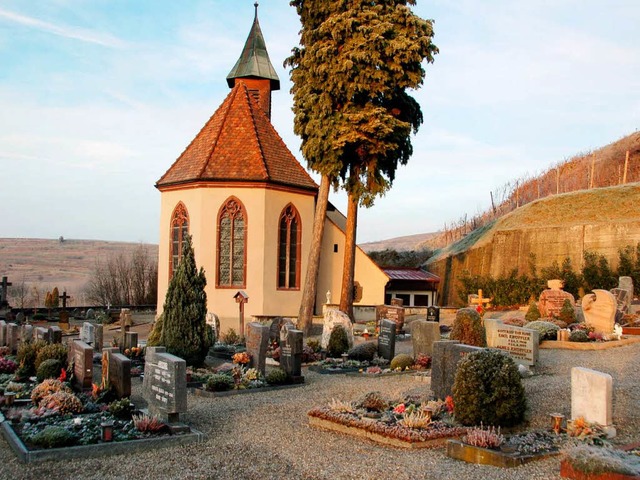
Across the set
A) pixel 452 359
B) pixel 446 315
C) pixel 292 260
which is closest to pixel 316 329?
pixel 292 260

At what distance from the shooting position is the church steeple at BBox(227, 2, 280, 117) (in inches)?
1314

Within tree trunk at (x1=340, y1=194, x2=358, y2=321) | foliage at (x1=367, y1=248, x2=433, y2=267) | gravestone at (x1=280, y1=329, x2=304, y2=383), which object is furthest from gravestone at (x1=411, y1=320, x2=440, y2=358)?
foliage at (x1=367, y1=248, x2=433, y2=267)

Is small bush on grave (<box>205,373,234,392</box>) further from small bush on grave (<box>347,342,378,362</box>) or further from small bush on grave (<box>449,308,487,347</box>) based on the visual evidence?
small bush on grave (<box>449,308,487,347</box>)

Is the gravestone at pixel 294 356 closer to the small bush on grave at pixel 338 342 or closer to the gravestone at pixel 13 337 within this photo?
the small bush on grave at pixel 338 342

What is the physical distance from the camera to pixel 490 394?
9.38m

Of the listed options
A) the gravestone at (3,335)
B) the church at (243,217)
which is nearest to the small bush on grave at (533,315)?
the church at (243,217)

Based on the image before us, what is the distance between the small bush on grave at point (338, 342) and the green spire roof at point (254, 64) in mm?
19035

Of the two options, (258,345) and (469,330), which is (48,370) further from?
(469,330)

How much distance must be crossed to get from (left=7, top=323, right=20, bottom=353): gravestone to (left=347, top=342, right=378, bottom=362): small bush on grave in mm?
9205

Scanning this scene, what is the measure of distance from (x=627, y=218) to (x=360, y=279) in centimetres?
1421

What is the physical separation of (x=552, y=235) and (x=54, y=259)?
88.5 meters

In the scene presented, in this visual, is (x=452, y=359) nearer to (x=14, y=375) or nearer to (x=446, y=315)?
(x=14, y=375)

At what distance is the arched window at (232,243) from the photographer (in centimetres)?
2581

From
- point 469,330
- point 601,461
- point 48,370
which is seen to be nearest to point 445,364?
point 601,461
